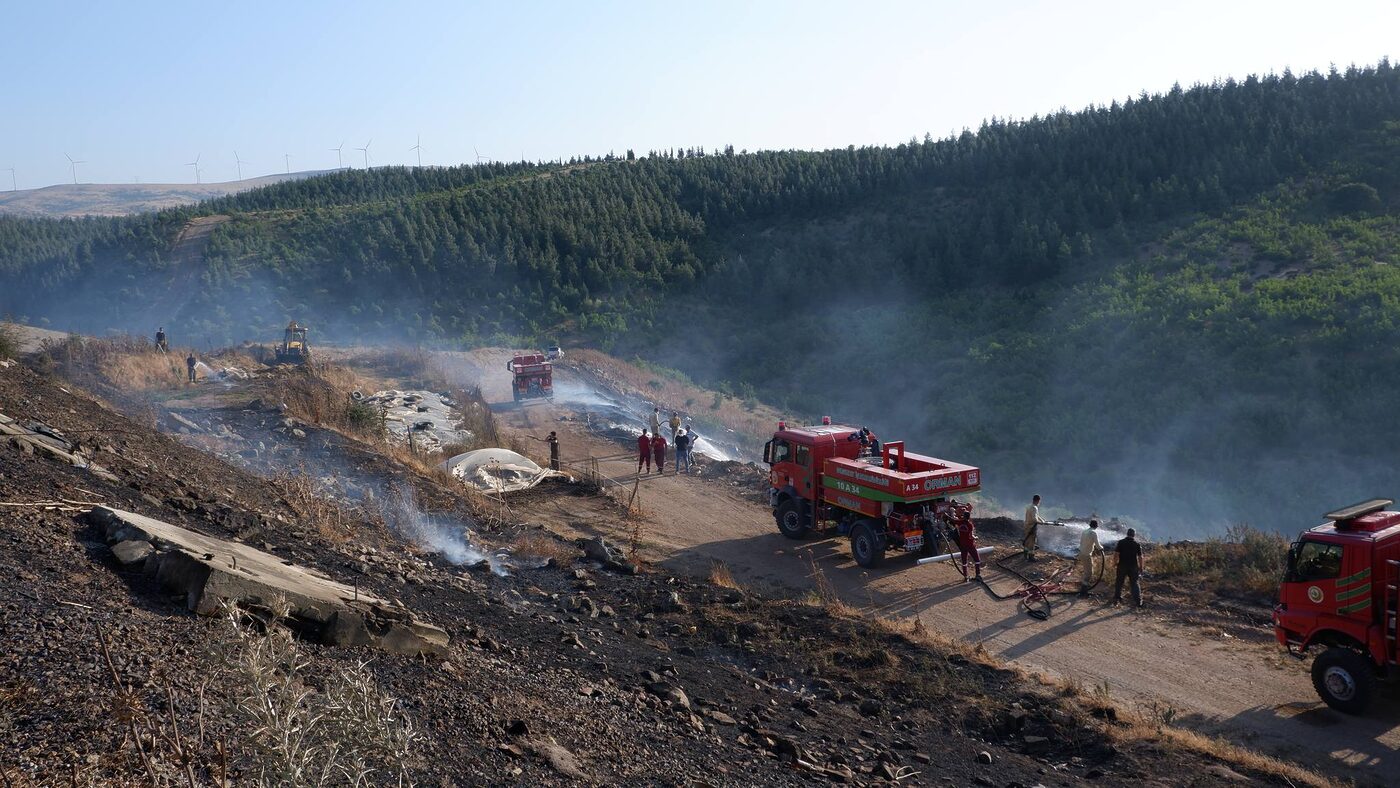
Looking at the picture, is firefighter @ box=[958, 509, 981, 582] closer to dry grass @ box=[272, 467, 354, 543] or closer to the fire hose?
the fire hose

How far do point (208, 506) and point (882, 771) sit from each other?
8.76 m

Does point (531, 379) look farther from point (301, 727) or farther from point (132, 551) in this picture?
point (301, 727)

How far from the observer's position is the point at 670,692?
9.17 m

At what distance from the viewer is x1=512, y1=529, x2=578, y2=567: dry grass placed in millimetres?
15398

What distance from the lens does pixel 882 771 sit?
27.2 feet

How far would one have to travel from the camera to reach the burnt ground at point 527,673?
19.0ft

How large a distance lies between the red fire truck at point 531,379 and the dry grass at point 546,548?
18.8 m

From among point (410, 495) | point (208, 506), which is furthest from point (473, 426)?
point (208, 506)

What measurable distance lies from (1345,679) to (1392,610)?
3.05ft

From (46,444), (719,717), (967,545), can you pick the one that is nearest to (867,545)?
(967,545)

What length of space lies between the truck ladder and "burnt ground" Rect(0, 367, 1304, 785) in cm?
272

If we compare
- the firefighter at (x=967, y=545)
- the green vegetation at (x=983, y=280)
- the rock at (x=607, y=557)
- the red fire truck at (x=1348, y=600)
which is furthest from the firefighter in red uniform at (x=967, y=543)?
the green vegetation at (x=983, y=280)

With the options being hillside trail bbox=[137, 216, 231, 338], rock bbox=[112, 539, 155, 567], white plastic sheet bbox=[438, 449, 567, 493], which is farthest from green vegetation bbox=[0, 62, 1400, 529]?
rock bbox=[112, 539, 155, 567]

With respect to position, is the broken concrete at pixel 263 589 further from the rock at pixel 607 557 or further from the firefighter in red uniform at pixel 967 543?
the firefighter in red uniform at pixel 967 543
